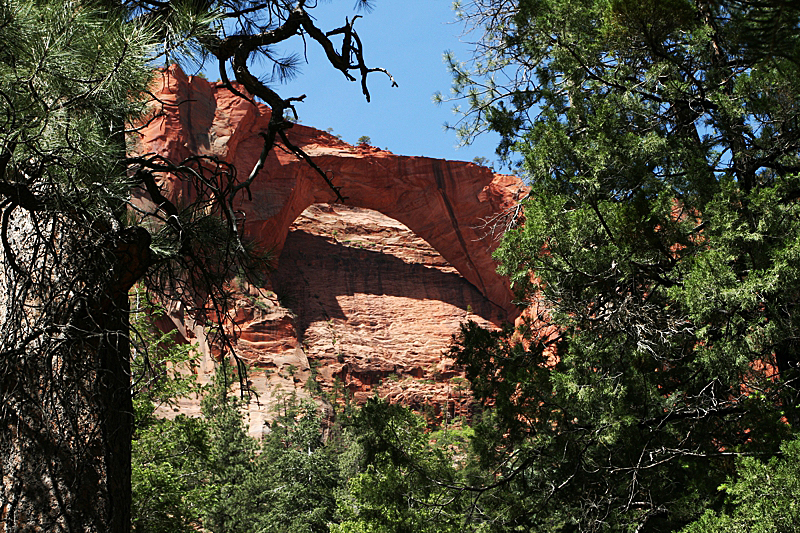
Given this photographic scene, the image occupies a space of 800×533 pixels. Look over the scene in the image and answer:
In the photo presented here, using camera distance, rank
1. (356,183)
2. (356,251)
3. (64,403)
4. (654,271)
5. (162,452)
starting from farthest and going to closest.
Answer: (356,251), (356,183), (162,452), (654,271), (64,403)

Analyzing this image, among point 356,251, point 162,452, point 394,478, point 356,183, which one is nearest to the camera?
point 394,478

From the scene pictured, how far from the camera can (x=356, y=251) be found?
4750 centimetres

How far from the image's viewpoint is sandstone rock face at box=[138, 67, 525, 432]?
120ft

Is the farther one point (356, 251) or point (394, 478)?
point (356, 251)

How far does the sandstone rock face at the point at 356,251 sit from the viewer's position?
36.5 metres

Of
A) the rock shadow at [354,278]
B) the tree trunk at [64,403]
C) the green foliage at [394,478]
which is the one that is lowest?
the green foliage at [394,478]

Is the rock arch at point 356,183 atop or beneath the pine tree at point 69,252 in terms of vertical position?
atop

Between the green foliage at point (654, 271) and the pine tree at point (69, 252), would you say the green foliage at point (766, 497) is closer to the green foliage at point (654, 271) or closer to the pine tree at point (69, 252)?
the green foliage at point (654, 271)

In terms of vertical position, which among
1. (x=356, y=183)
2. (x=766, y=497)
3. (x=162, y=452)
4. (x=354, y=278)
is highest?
(x=356, y=183)

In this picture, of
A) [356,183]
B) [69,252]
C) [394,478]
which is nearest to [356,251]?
[356,183]

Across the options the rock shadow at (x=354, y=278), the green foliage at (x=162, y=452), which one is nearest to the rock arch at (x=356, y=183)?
the rock shadow at (x=354, y=278)

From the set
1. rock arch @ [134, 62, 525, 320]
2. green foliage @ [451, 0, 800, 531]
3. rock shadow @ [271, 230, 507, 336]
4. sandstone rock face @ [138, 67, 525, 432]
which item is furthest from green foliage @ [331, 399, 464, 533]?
rock shadow @ [271, 230, 507, 336]

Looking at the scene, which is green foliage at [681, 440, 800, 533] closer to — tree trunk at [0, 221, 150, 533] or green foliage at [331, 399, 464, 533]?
tree trunk at [0, 221, 150, 533]

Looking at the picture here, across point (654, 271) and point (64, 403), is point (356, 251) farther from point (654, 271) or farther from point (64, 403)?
point (64, 403)
